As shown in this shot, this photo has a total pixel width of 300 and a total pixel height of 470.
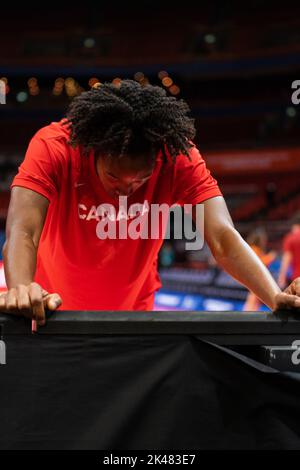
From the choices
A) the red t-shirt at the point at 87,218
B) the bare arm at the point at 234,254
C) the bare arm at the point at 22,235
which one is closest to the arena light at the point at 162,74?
the red t-shirt at the point at 87,218

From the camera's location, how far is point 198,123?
24703 millimetres

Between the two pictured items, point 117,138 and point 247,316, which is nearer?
point 247,316

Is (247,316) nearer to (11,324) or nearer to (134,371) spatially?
(134,371)

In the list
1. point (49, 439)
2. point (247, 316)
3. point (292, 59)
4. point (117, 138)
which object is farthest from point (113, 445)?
point (292, 59)

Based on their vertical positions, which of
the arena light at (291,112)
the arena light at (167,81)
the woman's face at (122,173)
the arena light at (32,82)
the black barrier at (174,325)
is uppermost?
the arena light at (32,82)

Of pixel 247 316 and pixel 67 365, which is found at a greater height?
pixel 247 316

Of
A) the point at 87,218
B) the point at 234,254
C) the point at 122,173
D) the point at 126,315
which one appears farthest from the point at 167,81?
the point at 126,315

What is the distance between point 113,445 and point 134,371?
184 millimetres

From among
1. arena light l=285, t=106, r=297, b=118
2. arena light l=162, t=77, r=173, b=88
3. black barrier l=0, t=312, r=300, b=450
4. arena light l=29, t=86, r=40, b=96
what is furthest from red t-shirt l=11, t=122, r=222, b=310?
arena light l=29, t=86, r=40, b=96

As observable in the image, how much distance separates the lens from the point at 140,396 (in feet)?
4.75

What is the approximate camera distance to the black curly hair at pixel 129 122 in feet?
6.57

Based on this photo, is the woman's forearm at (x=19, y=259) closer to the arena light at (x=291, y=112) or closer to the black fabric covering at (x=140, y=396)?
the black fabric covering at (x=140, y=396)

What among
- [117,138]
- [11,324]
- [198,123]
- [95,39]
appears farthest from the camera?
[198,123]

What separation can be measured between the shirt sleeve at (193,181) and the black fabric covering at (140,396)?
1.05 m
